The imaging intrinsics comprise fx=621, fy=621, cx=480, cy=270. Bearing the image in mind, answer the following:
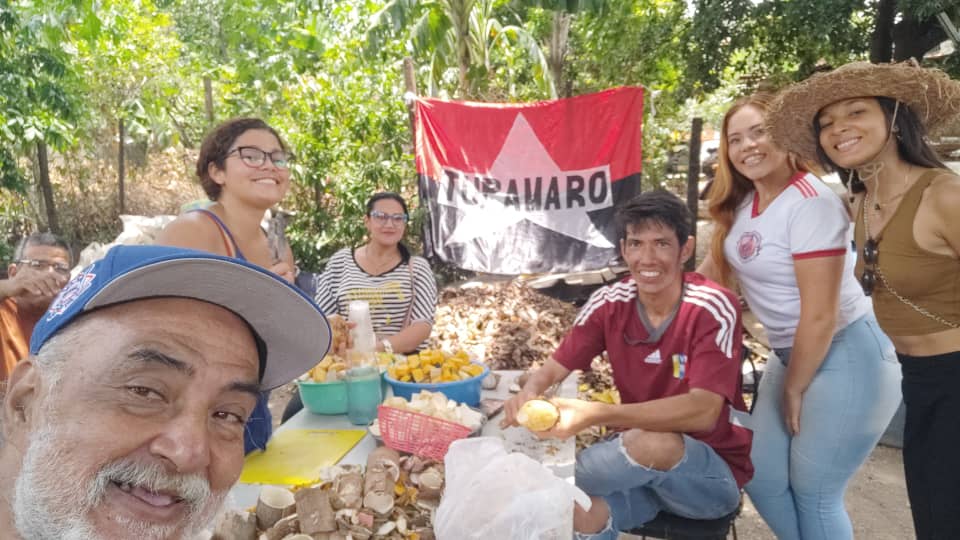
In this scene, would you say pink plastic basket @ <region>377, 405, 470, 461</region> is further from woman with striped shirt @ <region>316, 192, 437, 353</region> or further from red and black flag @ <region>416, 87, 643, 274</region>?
red and black flag @ <region>416, 87, 643, 274</region>

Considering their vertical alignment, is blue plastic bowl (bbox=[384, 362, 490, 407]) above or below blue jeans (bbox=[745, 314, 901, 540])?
above

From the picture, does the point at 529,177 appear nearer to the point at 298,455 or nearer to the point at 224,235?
the point at 224,235

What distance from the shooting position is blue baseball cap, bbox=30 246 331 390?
3.35 feet

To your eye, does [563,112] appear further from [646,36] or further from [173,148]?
[173,148]

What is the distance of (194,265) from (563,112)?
516 cm

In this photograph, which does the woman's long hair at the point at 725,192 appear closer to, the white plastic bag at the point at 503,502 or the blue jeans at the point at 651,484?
the blue jeans at the point at 651,484

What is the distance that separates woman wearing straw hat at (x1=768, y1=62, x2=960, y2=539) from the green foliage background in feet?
12.3

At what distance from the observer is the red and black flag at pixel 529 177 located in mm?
5781

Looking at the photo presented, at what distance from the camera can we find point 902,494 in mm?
3717

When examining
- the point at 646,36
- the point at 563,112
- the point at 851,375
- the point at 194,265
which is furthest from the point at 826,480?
the point at 646,36

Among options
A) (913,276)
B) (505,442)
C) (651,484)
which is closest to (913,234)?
(913,276)

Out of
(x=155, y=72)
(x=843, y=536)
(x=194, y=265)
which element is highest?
(x=155, y=72)

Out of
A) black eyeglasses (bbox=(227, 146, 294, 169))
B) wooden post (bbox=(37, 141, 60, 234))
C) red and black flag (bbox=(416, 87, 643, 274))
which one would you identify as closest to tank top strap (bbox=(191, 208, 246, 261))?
black eyeglasses (bbox=(227, 146, 294, 169))

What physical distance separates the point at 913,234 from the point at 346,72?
7283mm
